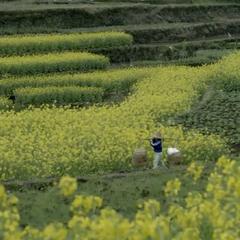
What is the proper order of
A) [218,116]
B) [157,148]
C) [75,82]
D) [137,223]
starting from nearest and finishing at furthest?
[137,223] → [157,148] → [218,116] → [75,82]

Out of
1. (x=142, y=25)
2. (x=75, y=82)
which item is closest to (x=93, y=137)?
(x=75, y=82)

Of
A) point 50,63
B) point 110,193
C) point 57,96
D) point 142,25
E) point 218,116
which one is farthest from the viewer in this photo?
point 142,25

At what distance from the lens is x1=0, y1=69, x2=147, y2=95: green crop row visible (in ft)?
58.8

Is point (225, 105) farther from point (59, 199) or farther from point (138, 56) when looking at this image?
point (138, 56)

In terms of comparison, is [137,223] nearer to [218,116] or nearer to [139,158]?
[139,158]

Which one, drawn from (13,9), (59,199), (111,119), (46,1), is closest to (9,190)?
(59,199)

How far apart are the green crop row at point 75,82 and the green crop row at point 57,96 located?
103 cm

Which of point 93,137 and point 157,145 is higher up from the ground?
point 157,145

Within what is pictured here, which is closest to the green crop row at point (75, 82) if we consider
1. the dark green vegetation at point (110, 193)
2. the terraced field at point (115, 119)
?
the terraced field at point (115, 119)

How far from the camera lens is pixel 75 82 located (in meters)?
18.1

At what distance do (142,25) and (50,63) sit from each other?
377 inches

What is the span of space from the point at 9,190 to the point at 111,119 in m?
4.71

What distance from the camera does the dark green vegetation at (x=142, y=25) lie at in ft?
78.4

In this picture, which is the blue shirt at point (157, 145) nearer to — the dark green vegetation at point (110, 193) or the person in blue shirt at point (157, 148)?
the person in blue shirt at point (157, 148)
